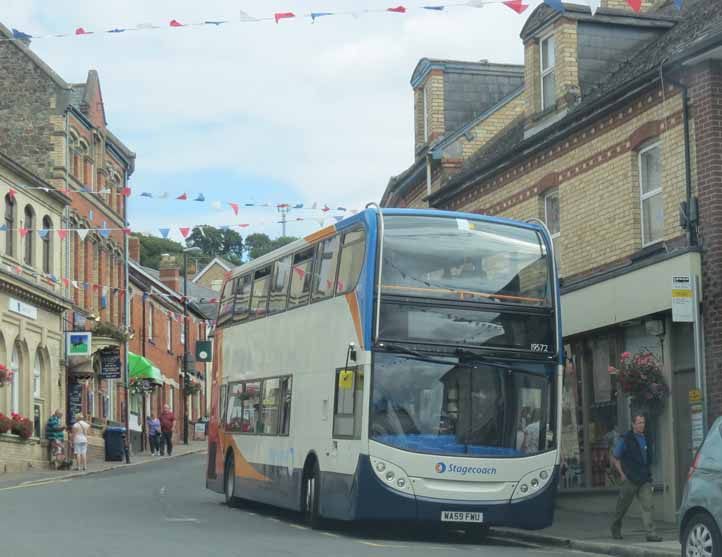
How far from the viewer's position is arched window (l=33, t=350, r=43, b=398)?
42.2m

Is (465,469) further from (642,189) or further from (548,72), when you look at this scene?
(548,72)

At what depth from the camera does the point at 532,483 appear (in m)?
17.5

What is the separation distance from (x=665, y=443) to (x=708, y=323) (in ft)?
8.06

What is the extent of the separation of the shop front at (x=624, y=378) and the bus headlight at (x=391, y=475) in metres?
4.34

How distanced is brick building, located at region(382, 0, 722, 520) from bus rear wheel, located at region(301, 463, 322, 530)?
17.4 ft

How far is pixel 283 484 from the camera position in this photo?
20.6m

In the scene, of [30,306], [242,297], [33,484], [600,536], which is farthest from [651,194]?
[30,306]

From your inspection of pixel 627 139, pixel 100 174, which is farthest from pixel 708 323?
pixel 100 174

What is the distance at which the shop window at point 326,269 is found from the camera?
61.7ft

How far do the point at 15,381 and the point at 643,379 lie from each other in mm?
24970

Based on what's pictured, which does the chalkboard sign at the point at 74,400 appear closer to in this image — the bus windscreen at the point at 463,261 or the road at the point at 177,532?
the road at the point at 177,532

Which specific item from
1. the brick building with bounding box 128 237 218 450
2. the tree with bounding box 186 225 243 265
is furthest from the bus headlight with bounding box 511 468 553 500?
the tree with bounding box 186 225 243 265

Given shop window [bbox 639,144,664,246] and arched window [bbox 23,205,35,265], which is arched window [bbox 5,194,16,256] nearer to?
arched window [bbox 23,205,35,265]

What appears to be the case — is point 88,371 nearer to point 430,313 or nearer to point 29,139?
point 29,139
